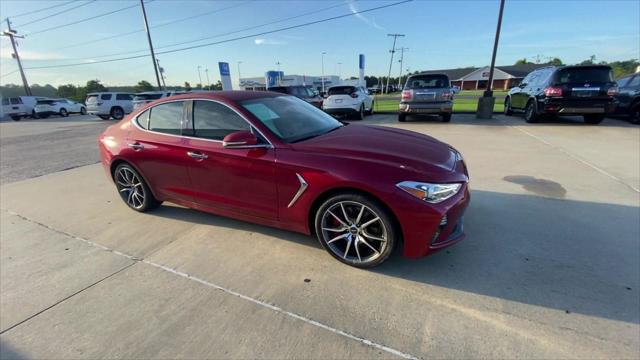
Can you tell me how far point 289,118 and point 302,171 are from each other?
2.95 feet

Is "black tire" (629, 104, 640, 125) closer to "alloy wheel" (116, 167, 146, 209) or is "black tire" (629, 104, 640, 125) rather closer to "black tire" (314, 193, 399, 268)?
"black tire" (314, 193, 399, 268)

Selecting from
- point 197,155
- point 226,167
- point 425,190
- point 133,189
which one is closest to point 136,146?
point 133,189

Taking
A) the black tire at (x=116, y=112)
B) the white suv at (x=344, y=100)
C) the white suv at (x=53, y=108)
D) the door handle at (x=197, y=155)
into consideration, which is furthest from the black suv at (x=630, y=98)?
the white suv at (x=53, y=108)

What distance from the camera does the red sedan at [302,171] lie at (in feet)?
7.70

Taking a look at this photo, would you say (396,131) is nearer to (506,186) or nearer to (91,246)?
(506,186)

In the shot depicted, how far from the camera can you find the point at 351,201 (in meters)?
2.45

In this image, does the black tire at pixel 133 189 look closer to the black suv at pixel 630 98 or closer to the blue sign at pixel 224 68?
the black suv at pixel 630 98

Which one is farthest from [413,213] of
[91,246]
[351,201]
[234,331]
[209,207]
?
[91,246]

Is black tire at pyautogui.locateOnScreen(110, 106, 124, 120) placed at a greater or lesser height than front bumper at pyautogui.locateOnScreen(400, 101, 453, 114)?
lesser

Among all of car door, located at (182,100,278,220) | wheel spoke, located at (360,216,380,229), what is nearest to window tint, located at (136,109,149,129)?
car door, located at (182,100,278,220)

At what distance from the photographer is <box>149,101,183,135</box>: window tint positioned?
3.37 metres

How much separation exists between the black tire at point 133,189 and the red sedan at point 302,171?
0.15ft

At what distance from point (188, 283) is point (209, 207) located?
0.96 m

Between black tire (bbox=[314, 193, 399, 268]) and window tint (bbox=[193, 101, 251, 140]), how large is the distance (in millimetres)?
1145
